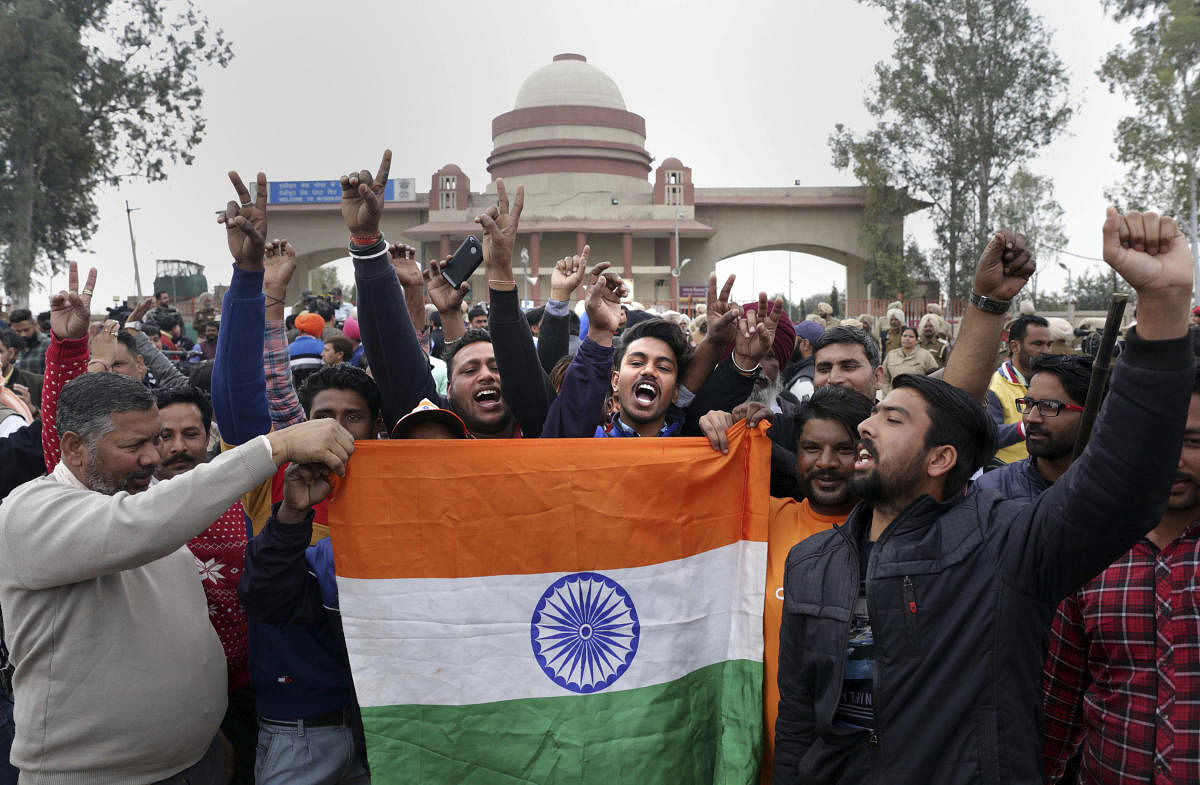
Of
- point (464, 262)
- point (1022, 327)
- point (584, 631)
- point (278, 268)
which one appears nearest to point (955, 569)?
point (584, 631)

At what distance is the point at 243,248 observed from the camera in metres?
3.36

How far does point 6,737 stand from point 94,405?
1.50 metres

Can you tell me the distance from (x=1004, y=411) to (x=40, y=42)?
28.9 meters

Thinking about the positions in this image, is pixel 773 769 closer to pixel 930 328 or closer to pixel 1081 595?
pixel 1081 595

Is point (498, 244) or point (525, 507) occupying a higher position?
point (498, 244)

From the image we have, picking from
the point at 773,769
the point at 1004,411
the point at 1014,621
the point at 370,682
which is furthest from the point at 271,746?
the point at 1004,411

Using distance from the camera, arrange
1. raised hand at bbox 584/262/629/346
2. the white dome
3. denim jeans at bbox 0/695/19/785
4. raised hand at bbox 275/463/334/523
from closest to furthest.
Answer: raised hand at bbox 275/463/334/523 < denim jeans at bbox 0/695/19/785 < raised hand at bbox 584/262/629/346 < the white dome

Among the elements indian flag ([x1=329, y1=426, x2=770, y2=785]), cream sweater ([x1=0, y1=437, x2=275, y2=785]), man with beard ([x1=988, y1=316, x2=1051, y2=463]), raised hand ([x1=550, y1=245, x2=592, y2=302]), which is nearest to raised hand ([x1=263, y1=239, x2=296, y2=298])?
raised hand ([x1=550, y1=245, x2=592, y2=302])

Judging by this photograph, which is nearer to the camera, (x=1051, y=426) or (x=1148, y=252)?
(x=1148, y=252)

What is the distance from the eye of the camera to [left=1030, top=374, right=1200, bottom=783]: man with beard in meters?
2.45

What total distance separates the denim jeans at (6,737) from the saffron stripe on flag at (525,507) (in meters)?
1.46

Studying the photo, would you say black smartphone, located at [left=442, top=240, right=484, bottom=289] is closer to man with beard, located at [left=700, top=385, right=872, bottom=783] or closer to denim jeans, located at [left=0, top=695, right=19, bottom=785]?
man with beard, located at [left=700, top=385, right=872, bottom=783]

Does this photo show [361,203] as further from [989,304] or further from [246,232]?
[989,304]

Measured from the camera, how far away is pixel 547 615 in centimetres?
302
